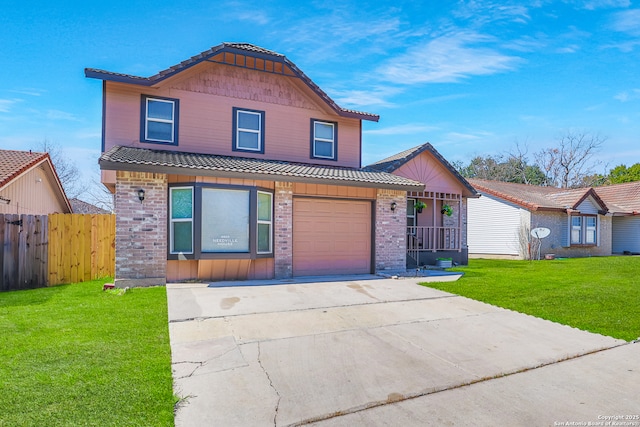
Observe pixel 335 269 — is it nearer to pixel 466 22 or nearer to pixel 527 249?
pixel 466 22

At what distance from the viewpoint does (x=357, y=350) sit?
473 cm

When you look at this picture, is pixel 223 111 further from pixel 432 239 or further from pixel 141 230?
pixel 432 239

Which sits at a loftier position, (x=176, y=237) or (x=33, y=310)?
(x=176, y=237)

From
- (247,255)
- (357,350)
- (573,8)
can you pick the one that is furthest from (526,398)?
(573,8)

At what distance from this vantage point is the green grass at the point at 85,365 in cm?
295

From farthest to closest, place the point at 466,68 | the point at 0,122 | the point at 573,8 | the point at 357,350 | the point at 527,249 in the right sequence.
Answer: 1. the point at 0,122
2. the point at 527,249
3. the point at 466,68
4. the point at 573,8
5. the point at 357,350

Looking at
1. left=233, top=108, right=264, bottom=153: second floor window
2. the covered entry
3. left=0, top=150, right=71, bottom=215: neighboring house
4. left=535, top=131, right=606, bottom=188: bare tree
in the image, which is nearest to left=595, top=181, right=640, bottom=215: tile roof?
left=535, top=131, right=606, bottom=188: bare tree

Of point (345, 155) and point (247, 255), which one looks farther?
point (345, 155)

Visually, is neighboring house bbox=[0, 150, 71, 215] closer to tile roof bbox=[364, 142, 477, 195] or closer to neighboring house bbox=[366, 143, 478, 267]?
tile roof bbox=[364, 142, 477, 195]

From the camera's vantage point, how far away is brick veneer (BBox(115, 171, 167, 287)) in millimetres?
8508

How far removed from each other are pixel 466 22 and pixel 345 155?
5565 millimetres

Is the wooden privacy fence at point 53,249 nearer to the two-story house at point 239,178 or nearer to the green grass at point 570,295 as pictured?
the two-story house at point 239,178

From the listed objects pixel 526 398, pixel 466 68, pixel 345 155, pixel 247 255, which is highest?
pixel 466 68

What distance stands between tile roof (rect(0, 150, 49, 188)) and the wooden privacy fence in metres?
3.69
